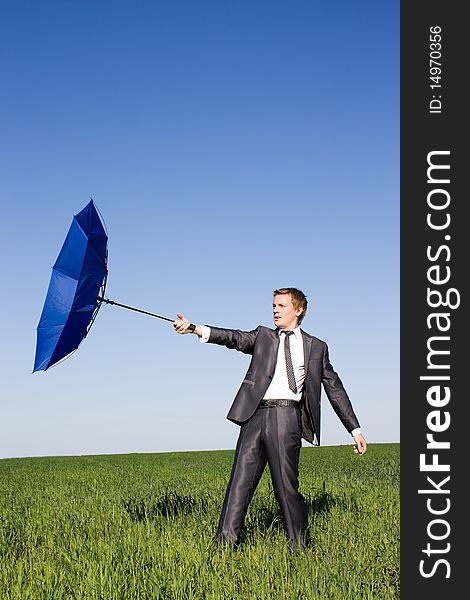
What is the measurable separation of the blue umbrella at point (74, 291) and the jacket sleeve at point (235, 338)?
0.83 feet

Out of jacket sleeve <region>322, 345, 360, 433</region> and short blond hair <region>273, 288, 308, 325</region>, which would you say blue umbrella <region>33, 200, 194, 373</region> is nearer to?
short blond hair <region>273, 288, 308, 325</region>

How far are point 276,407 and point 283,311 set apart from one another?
88cm

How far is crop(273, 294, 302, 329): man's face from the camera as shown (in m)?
6.96

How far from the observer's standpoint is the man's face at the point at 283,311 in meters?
6.96

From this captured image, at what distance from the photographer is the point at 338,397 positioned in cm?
723

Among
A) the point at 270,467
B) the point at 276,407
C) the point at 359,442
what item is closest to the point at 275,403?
the point at 276,407

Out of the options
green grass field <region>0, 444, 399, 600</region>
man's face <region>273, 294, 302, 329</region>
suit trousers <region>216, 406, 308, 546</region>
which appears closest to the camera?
green grass field <region>0, 444, 399, 600</region>

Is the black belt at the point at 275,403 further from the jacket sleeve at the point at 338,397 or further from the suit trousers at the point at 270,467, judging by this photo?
the jacket sleeve at the point at 338,397

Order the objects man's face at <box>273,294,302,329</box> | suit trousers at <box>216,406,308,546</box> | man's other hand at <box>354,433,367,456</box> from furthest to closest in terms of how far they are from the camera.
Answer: man's other hand at <box>354,433,367,456</box>, man's face at <box>273,294,302,329</box>, suit trousers at <box>216,406,308,546</box>

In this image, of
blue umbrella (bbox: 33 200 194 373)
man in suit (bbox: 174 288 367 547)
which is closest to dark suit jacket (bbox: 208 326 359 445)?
man in suit (bbox: 174 288 367 547)

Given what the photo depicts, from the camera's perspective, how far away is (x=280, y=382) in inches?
270

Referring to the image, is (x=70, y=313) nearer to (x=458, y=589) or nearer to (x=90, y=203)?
(x=90, y=203)

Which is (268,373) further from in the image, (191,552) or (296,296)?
(191,552)

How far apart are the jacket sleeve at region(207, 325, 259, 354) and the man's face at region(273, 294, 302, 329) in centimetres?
24
